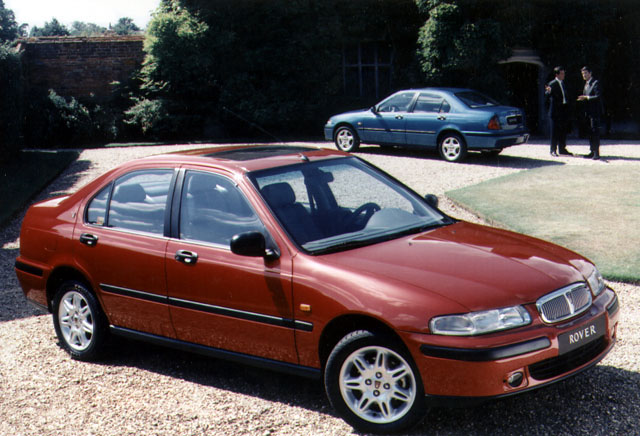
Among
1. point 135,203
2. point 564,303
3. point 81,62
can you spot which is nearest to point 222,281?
point 135,203

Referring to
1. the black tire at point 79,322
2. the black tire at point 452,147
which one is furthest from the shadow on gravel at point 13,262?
the black tire at point 452,147

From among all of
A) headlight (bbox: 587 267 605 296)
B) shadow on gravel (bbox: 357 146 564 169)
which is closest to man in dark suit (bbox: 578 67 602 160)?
shadow on gravel (bbox: 357 146 564 169)

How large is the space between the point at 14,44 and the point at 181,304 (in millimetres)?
22962

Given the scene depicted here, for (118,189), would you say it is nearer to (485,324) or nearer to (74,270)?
(74,270)

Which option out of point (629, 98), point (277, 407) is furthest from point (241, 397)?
point (629, 98)

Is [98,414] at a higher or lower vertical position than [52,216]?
lower

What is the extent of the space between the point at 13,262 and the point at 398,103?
34.4ft

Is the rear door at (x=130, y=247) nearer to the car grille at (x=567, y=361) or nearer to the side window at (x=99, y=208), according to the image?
the side window at (x=99, y=208)

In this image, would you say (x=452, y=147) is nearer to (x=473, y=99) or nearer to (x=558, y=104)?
(x=473, y=99)

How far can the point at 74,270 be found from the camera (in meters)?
5.70

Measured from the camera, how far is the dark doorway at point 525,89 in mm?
24531

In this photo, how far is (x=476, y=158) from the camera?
17.3 metres

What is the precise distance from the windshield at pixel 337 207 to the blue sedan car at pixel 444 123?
11030 mm

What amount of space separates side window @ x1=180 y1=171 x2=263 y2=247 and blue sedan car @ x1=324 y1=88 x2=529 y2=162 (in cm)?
1184
